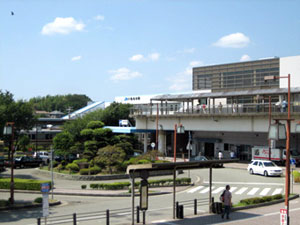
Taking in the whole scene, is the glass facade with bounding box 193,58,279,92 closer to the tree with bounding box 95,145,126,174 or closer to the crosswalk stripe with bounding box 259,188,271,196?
the tree with bounding box 95,145,126,174

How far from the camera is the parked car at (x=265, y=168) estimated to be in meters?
36.9

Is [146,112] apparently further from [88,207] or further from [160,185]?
[88,207]

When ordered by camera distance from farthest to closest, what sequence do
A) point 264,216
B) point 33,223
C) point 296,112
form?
point 296,112 < point 264,216 < point 33,223

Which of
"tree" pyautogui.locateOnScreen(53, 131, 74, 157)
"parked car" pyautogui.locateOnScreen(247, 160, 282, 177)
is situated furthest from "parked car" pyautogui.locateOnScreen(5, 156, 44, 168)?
"parked car" pyautogui.locateOnScreen(247, 160, 282, 177)

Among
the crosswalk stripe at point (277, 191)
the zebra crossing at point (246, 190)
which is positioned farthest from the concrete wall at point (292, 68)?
the zebra crossing at point (246, 190)

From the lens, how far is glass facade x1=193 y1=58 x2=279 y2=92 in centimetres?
7475

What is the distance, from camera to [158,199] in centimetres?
2584

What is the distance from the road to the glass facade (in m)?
37.1

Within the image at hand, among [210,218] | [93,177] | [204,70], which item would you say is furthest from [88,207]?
[204,70]

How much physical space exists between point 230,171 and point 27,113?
2598 centimetres

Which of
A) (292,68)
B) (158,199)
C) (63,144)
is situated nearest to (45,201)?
(158,199)

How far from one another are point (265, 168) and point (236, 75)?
49.0m

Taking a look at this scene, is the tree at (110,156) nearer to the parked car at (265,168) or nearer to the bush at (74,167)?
the bush at (74,167)

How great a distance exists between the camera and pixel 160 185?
31969mm
